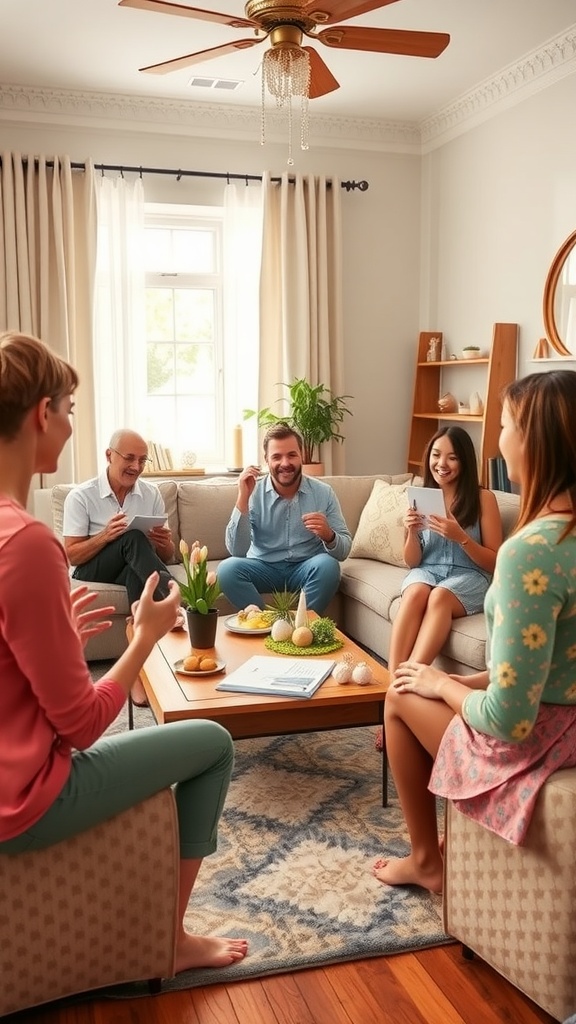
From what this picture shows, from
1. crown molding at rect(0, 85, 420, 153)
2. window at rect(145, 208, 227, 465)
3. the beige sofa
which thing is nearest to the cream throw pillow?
the beige sofa

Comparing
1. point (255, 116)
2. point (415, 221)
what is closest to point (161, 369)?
point (255, 116)

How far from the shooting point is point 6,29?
4129mm

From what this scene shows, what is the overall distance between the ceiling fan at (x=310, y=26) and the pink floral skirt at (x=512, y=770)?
216 cm

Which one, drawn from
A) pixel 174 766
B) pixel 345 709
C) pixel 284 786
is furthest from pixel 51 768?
pixel 284 786

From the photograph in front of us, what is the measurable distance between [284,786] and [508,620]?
144cm

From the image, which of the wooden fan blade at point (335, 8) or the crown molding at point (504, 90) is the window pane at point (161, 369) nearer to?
the crown molding at point (504, 90)

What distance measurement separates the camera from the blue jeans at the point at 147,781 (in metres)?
1.59

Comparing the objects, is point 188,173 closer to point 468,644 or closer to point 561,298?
point 561,298

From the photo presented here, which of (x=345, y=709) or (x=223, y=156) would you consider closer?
(x=345, y=709)

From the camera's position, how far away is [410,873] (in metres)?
2.20

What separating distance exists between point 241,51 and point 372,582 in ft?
9.03

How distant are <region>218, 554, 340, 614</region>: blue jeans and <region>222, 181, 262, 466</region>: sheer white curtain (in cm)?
166

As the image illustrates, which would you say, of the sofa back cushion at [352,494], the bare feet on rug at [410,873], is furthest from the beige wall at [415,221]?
the bare feet on rug at [410,873]

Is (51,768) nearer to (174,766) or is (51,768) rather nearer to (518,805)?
(174,766)
